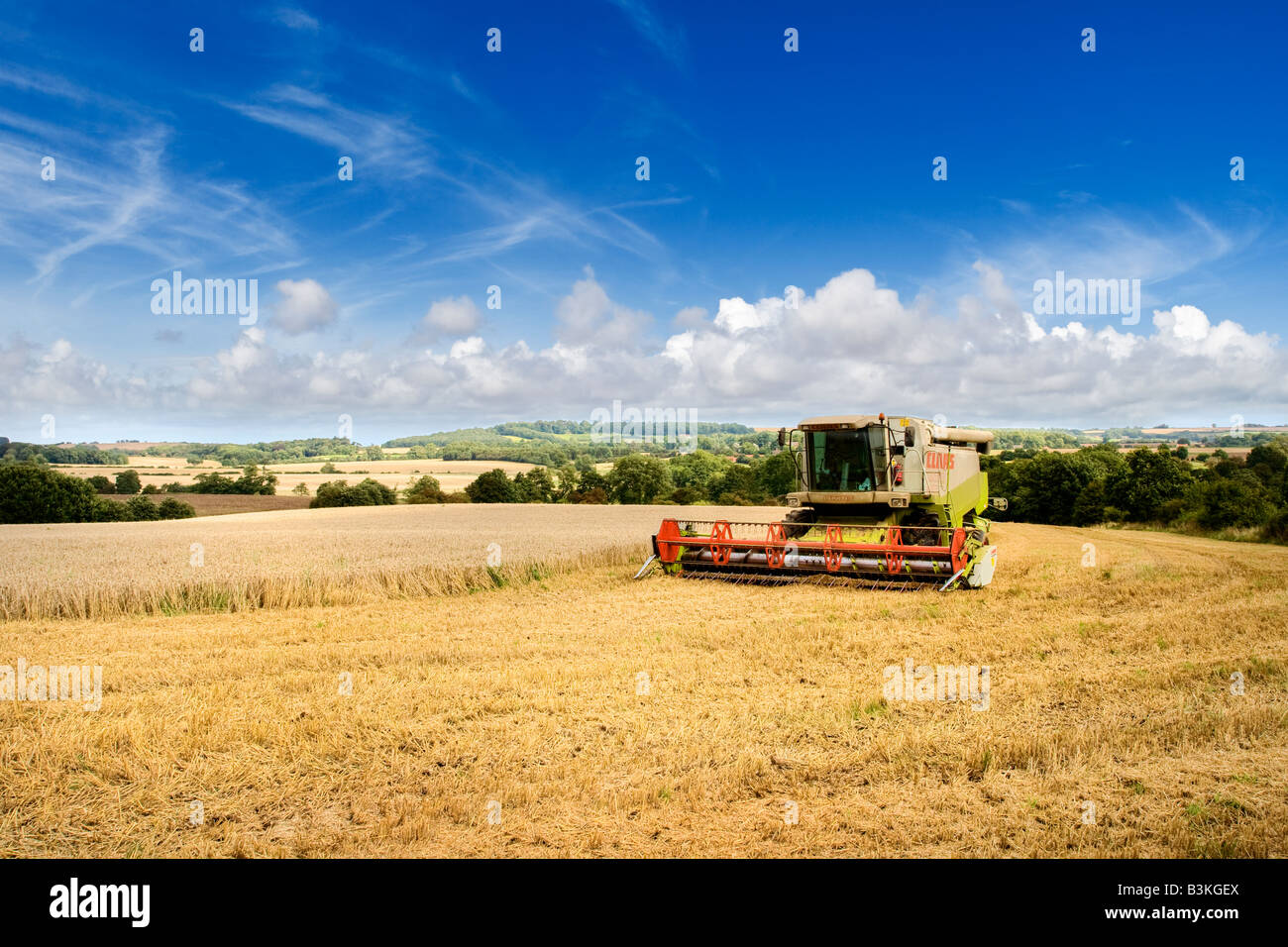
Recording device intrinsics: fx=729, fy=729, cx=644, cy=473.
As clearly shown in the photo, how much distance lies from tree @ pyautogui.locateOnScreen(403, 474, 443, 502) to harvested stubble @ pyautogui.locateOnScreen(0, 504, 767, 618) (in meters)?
30.7

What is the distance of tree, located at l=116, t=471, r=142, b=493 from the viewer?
54.6 metres

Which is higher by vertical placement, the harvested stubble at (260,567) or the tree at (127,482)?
the tree at (127,482)

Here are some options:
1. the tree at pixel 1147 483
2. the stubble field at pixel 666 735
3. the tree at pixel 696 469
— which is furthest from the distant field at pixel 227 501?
the tree at pixel 1147 483

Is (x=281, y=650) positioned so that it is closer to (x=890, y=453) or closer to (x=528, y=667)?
(x=528, y=667)

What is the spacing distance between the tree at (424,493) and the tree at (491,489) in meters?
2.48

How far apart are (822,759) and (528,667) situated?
376 centimetres

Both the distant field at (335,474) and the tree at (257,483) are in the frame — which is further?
the distant field at (335,474)

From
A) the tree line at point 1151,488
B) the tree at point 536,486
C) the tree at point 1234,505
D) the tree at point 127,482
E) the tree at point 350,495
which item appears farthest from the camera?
the tree at point 536,486

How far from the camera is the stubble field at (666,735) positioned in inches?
176

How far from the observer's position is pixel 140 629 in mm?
11125

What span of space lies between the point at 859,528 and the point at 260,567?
39.9 ft

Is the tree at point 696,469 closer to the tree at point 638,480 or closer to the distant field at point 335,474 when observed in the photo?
the tree at point 638,480

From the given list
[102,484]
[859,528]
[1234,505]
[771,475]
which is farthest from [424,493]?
[1234,505]
